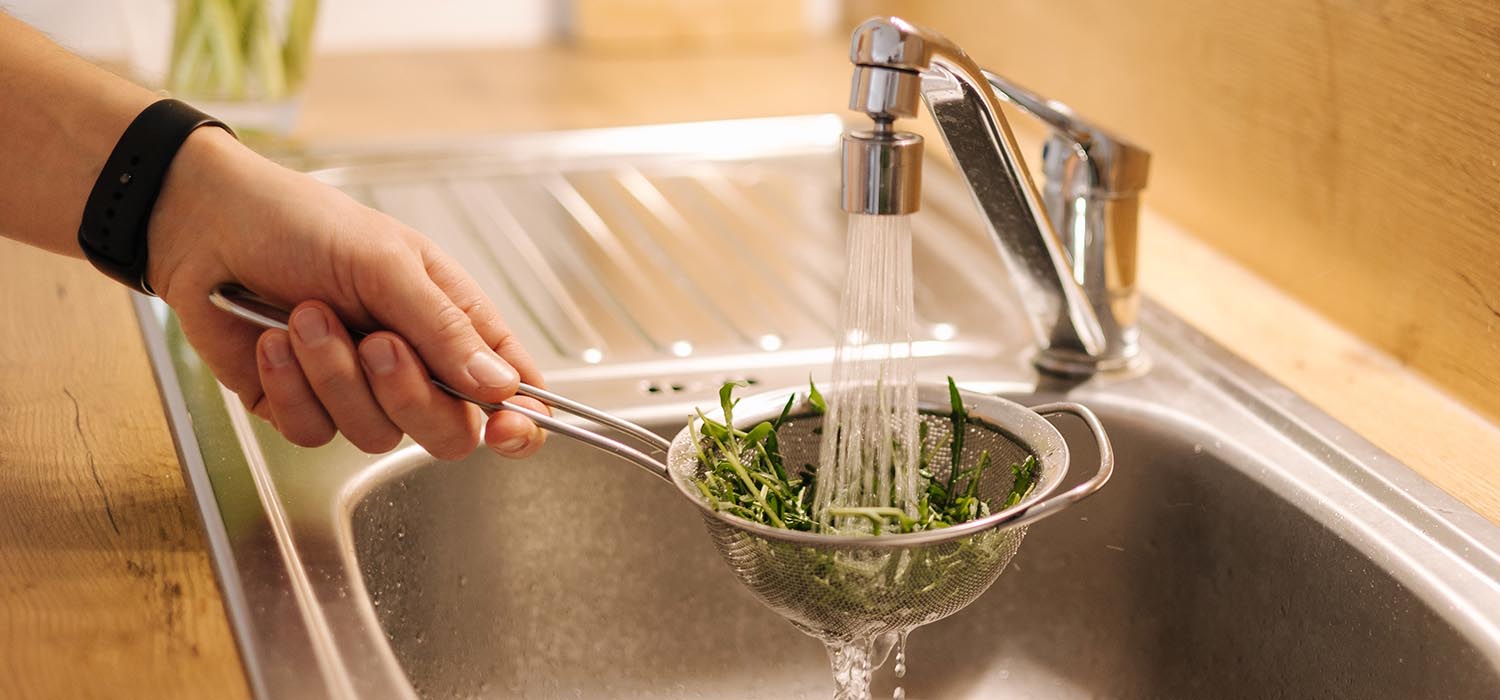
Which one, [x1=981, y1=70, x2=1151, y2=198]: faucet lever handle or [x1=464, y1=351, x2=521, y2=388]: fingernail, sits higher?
[x1=981, y1=70, x2=1151, y2=198]: faucet lever handle

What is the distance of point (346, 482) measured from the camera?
0.73m

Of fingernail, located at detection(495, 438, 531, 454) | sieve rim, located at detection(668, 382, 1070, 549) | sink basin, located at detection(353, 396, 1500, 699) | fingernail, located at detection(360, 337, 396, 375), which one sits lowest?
sink basin, located at detection(353, 396, 1500, 699)

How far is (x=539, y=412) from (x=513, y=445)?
0.09 ft

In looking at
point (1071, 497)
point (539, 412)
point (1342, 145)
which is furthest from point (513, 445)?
point (1342, 145)

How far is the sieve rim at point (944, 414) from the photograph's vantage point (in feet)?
1.86

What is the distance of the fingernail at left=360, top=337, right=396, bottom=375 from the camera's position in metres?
0.67

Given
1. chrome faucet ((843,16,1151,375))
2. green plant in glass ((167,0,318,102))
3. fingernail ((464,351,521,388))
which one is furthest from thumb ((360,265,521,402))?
green plant in glass ((167,0,318,102))

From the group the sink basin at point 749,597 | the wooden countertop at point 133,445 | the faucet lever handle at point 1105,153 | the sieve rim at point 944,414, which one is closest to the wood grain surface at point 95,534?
the wooden countertop at point 133,445

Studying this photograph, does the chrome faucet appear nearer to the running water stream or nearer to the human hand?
the running water stream

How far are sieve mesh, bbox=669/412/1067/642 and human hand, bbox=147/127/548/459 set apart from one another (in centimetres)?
12

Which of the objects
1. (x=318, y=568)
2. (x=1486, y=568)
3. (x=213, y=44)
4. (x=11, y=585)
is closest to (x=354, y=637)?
(x=318, y=568)

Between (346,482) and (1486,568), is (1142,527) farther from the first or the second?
(346,482)

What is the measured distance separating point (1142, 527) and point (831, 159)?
586mm

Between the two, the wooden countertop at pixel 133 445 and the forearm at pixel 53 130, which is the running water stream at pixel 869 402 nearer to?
the wooden countertop at pixel 133 445
